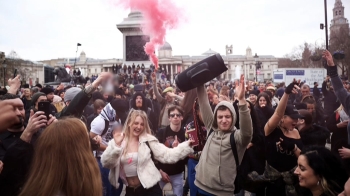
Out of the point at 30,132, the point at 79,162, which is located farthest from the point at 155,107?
the point at 79,162

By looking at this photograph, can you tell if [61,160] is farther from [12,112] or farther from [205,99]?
[205,99]

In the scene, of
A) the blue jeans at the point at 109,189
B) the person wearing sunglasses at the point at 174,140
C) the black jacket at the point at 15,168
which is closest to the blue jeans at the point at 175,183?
the person wearing sunglasses at the point at 174,140

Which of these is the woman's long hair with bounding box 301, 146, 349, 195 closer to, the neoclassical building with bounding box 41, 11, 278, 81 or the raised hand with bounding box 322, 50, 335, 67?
the raised hand with bounding box 322, 50, 335, 67

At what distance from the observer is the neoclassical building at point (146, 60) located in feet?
105

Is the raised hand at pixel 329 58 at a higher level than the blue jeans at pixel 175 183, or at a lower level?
higher

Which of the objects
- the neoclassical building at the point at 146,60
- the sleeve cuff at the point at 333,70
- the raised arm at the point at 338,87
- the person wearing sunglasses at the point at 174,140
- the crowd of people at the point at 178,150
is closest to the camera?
the crowd of people at the point at 178,150

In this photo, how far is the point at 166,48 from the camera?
3620 inches

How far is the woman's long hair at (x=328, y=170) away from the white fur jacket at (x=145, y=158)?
1663 millimetres

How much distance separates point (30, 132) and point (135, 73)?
24764 millimetres

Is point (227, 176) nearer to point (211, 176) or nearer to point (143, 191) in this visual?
point (211, 176)

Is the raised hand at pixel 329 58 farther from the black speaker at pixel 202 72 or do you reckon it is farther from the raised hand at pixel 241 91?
the black speaker at pixel 202 72

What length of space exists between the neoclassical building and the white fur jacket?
1.64m

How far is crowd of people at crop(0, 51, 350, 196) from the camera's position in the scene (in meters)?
2.26

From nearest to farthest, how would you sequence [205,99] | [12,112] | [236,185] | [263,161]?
[12,112], [236,185], [205,99], [263,161]
